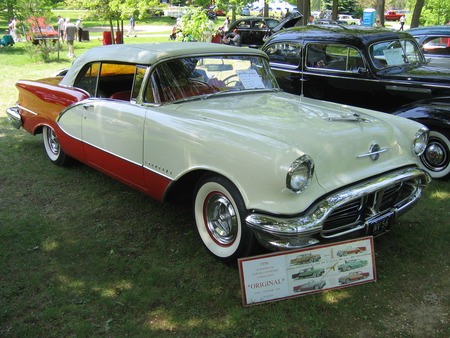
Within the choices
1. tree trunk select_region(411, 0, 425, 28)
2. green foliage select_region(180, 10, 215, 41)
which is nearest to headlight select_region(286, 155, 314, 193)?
green foliage select_region(180, 10, 215, 41)

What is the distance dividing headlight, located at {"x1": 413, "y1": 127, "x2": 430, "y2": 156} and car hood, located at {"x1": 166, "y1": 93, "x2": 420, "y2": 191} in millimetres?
67

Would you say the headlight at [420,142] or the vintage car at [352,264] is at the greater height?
the headlight at [420,142]

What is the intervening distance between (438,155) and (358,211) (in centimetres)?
242

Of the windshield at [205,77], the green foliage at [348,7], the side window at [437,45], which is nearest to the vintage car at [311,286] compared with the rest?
the windshield at [205,77]

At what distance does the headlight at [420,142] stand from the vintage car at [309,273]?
1.41m

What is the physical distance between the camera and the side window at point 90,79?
14.9 feet

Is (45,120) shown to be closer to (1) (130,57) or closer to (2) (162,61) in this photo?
(1) (130,57)

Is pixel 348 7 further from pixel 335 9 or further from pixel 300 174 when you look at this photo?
pixel 300 174

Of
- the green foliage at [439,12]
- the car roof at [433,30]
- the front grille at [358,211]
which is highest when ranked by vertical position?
the green foliage at [439,12]

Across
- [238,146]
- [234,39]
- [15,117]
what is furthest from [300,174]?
[234,39]

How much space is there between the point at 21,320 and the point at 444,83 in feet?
17.7

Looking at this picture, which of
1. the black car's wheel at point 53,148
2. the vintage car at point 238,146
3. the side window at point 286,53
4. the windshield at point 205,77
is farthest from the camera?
the side window at point 286,53

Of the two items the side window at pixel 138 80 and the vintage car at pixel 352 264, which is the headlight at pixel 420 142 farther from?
the side window at pixel 138 80

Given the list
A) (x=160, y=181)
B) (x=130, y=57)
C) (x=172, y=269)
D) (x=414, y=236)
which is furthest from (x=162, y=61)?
(x=414, y=236)
